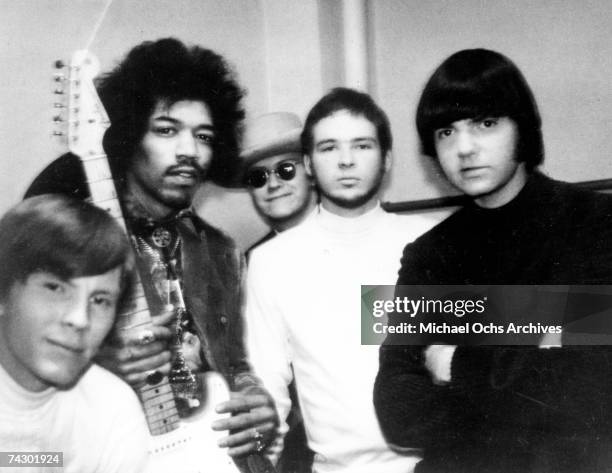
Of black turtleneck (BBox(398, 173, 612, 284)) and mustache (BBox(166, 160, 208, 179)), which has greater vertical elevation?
mustache (BBox(166, 160, 208, 179))

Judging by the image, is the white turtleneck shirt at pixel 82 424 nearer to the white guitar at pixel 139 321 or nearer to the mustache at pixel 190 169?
the white guitar at pixel 139 321

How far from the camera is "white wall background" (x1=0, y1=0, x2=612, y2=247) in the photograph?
1.52m

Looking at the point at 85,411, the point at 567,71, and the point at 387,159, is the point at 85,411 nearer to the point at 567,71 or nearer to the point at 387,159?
the point at 387,159

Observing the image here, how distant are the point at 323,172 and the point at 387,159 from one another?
16 cm

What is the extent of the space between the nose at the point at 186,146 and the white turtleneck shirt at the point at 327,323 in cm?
29

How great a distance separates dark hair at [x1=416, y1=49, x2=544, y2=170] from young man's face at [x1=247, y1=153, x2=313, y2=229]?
0.32 meters

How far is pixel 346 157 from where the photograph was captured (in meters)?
1.63

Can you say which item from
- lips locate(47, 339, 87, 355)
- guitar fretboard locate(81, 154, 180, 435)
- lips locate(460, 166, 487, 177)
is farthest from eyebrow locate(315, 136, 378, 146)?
lips locate(47, 339, 87, 355)

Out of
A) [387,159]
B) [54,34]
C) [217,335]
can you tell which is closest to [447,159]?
[387,159]

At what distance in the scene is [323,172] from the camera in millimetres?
1643

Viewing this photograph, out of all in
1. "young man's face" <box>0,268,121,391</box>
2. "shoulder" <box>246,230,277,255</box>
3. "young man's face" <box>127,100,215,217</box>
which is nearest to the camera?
"young man's face" <box>0,268,121,391</box>

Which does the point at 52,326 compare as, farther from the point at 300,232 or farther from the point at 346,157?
the point at 346,157

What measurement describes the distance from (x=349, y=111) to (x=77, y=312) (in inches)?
30.4

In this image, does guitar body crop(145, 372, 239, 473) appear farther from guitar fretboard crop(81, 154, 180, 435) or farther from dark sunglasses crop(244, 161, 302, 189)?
dark sunglasses crop(244, 161, 302, 189)
